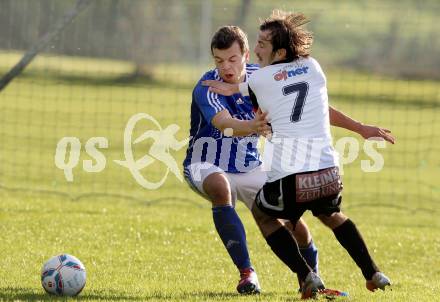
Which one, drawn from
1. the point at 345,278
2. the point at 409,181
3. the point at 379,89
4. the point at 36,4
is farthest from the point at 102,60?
the point at 345,278

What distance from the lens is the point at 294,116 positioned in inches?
223

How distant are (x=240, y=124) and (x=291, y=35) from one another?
62 cm

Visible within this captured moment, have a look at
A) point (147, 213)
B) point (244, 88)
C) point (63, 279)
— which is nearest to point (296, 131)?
point (244, 88)

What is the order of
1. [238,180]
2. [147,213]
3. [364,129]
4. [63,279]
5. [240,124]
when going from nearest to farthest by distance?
1. [240,124]
2. [63,279]
3. [364,129]
4. [238,180]
5. [147,213]

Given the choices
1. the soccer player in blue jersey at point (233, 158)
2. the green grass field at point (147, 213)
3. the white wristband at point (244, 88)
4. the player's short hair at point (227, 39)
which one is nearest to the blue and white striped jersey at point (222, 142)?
the soccer player in blue jersey at point (233, 158)

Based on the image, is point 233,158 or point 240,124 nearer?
point 240,124

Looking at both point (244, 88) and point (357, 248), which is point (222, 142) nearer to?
point (244, 88)

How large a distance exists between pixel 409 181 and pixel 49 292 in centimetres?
1041

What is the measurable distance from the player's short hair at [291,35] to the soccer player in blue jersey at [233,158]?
431 mm

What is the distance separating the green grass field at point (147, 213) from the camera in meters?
6.90

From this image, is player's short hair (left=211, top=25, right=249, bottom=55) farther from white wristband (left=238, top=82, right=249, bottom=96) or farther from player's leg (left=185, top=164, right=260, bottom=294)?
player's leg (left=185, top=164, right=260, bottom=294)

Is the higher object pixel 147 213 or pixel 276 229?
pixel 276 229

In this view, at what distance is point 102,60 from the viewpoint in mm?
28766

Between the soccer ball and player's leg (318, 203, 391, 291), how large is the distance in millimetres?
1579
